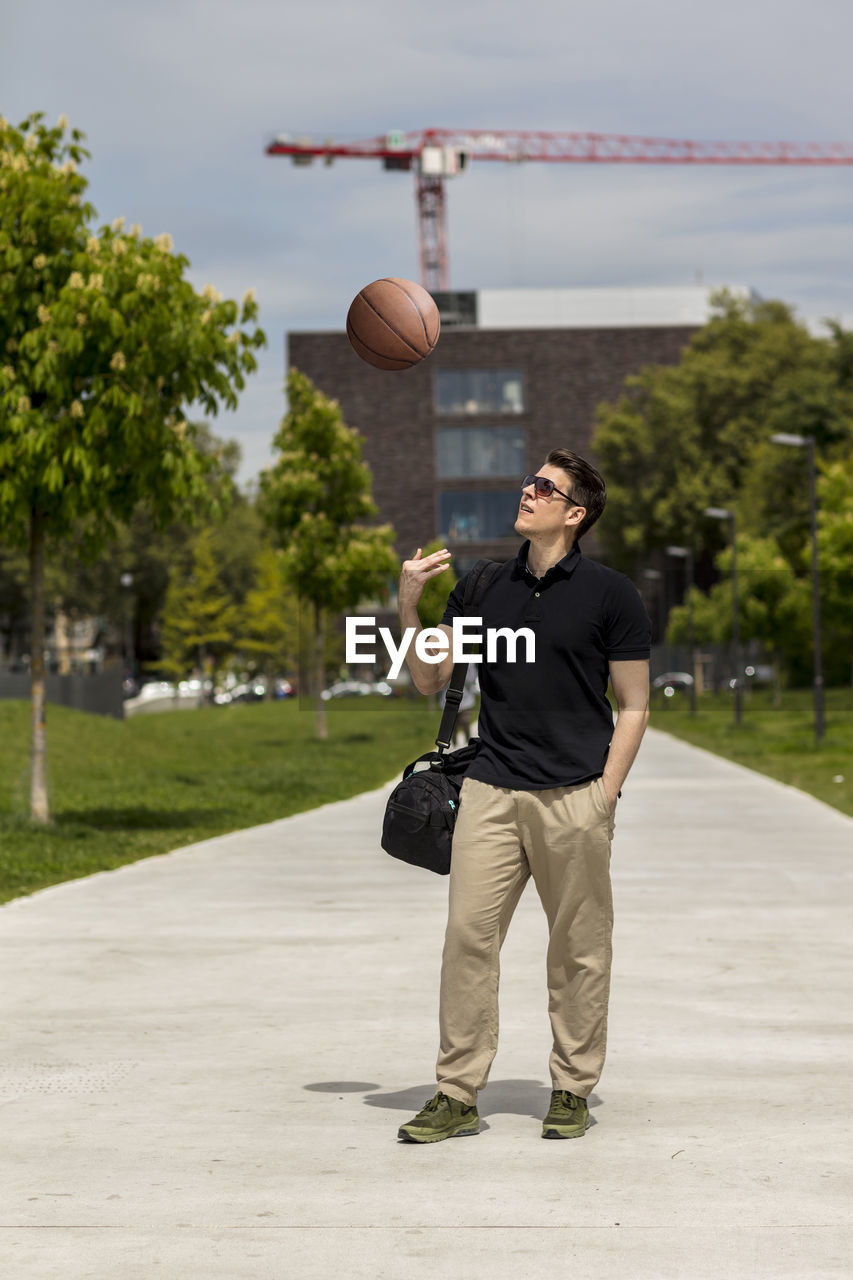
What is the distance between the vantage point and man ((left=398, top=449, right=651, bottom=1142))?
230 inches

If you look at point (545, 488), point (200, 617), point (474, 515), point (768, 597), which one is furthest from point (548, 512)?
point (474, 515)

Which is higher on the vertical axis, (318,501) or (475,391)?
(475,391)

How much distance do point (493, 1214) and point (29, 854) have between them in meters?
10.2

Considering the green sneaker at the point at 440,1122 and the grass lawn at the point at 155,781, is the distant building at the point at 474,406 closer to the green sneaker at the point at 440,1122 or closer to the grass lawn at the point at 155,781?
the grass lawn at the point at 155,781

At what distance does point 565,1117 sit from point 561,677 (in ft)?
4.62

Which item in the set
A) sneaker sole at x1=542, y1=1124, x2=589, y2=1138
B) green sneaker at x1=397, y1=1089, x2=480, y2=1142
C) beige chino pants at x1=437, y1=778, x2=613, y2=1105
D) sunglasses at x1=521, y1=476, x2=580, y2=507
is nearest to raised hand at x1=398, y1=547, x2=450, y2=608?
sunglasses at x1=521, y1=476, x2=580, y2=507

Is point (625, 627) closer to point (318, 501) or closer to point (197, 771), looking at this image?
point (197, 771)

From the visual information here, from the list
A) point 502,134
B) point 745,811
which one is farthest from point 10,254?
point 502,134

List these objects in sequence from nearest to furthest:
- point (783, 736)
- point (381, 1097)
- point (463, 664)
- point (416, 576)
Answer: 1. point (416, 576)
2. point (463, 664)
3. point (381, 1097)
4. point (783, 736)

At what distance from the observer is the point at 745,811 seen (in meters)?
19.9

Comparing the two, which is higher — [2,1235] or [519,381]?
[519,381]

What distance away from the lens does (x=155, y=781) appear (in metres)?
25.4

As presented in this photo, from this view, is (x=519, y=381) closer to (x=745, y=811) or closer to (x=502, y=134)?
(x=502, y=134)

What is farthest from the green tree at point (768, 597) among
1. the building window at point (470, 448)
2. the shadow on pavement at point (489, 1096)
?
the shadow on pavement at point (489, 1096)
